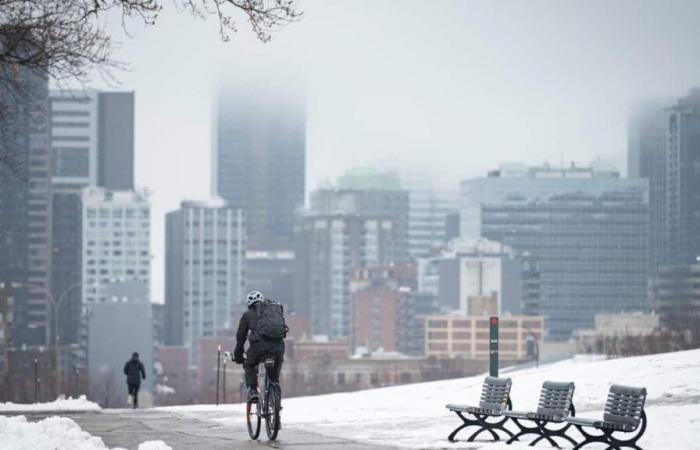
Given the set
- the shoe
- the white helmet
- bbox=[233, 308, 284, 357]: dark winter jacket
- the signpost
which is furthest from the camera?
the signpost

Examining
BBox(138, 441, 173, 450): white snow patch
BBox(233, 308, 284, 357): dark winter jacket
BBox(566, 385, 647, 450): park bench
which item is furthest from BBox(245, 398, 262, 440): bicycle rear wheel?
BBox(566, 385, 647, 450): park bench

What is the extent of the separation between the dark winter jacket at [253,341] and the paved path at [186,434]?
123 centimetres

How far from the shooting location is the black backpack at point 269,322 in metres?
23.2

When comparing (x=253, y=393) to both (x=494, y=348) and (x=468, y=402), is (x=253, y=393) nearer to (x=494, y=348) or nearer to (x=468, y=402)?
(x=468, y=402)

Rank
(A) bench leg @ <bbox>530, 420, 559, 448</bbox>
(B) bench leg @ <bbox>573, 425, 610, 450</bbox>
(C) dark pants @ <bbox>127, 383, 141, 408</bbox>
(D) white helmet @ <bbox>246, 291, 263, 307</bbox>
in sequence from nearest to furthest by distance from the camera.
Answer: (B) bench leg @ <bbox>573, 425, 610, 450</bbox>, (A) bench leg @ <bbox>530, 420, 559, 448</bbox>, (D) white helmet @ <bbox>246, 291, 263, 307</bbox>, (C) dark pants @ <bbox>127, 383, 141, 408</bbox>

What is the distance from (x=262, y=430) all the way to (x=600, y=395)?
6.55 metres

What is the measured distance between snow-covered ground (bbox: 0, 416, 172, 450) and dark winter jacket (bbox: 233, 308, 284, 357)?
7.59 ft

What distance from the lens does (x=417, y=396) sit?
34.0 metres

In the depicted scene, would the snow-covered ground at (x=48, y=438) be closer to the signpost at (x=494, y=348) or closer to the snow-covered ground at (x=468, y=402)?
the snow-covered ground at (x=468, y=402)

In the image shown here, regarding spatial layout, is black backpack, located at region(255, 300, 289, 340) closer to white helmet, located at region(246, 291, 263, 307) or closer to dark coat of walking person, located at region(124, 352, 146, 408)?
white helmet, located at region(246, 291, 263, 307)

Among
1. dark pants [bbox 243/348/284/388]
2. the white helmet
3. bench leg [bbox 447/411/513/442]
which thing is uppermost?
the white helmet

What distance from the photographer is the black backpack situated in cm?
2325

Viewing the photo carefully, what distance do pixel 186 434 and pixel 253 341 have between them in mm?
3094

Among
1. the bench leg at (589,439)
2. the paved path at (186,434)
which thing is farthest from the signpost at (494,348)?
the bench leg at (589,439)
